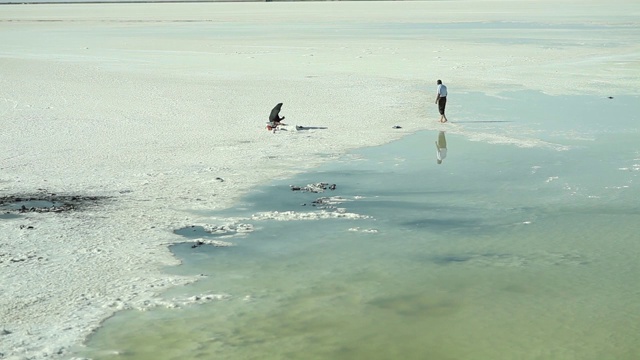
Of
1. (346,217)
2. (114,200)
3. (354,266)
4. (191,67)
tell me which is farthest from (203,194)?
(191,67)

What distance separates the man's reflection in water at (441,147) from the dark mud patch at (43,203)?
269 inches

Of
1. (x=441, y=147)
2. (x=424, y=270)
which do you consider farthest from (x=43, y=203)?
(x=441, y=147)

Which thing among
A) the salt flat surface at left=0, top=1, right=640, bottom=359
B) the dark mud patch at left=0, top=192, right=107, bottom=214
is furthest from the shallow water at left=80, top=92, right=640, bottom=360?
the dark mud patch at left=0, top=192, right=107, bottom=214

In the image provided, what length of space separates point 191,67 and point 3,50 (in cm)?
1495

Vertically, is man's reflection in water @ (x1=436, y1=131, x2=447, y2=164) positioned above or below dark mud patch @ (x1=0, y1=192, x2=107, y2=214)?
above

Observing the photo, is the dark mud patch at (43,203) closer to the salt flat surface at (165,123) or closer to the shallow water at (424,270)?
the salt flat surface at (165,123)

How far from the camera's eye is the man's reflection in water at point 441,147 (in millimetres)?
17547

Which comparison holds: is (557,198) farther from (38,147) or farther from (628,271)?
(38,147)

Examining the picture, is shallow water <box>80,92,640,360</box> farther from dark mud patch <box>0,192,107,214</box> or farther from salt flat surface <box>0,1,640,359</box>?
dark mud patch <box>0,192,107,214</box>

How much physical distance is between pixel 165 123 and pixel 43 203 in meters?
8.28

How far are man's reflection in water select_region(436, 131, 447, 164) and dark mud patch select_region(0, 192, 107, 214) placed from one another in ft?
22.4

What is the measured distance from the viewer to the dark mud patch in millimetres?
13180

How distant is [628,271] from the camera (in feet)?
34.7

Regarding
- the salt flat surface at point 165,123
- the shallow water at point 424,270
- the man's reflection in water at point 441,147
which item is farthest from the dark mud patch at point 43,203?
the man's reflection in water at point 441,147
